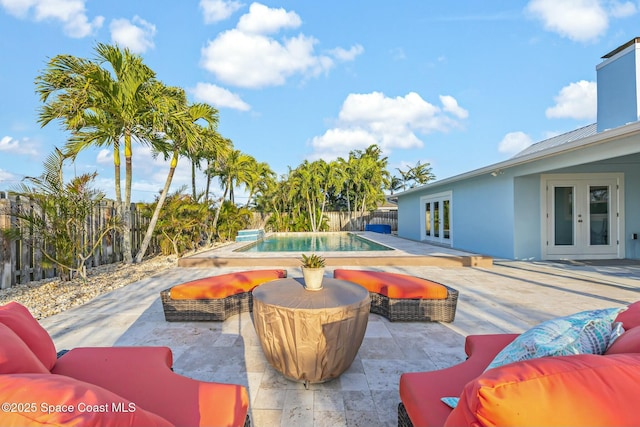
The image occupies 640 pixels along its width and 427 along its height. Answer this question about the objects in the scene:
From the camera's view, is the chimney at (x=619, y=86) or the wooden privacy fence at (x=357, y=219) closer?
the chimney at (x=619, y=86)

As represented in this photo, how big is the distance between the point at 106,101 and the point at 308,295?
23.1ft

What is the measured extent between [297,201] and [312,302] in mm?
19575

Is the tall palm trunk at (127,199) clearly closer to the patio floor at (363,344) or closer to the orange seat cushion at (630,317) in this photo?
the patio floor at (363,344)

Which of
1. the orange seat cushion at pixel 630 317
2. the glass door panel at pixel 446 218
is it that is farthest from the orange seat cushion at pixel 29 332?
the glass door panel at pixel 446 218

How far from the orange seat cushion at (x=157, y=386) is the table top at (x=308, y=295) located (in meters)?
0.75

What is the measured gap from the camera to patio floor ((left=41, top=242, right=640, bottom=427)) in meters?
2.13

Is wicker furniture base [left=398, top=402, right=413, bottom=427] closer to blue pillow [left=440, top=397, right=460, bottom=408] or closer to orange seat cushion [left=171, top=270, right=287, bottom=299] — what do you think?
blue pillow [left=440, top=397, right=460, bottom=408]

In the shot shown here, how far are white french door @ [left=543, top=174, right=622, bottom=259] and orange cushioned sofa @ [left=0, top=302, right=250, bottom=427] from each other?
32.3 feet

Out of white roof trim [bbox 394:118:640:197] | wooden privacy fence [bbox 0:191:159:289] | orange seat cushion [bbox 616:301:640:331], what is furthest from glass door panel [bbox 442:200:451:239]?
wooden privacy fence [bbox 0:191:159:289]

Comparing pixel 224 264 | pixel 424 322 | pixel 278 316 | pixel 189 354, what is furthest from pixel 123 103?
pixel 424 322

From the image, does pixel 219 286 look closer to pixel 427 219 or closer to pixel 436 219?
pixel 436 219

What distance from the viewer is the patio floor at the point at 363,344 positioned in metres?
2.13

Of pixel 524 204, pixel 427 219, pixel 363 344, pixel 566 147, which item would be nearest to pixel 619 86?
pixel 524 204

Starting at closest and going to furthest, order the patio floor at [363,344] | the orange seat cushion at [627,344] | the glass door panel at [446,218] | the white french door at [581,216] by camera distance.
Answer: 1. the orange seat cushion at [627,344]
2. the patio floor at [363,344]
3. the white french door at [581,216]
4. the glass door panel at [446,218]
